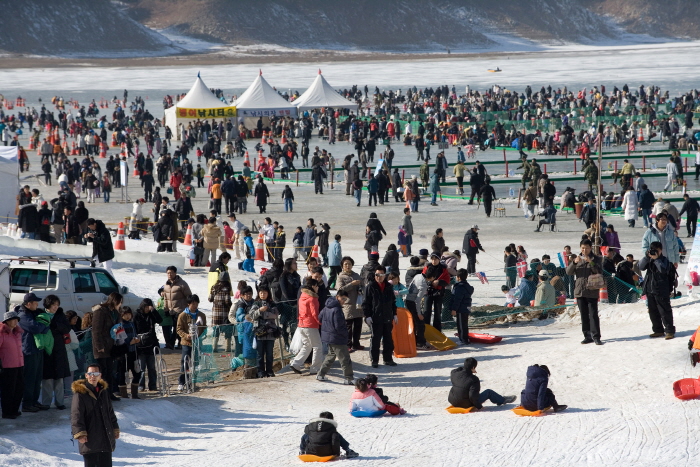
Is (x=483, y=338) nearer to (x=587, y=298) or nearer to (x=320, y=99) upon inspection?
(x=587, y=298)

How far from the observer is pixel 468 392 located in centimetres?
946

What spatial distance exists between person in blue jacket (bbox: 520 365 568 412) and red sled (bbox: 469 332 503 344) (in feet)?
9.85

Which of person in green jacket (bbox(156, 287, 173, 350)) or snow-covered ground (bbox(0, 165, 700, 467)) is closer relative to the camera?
snow-covered ground (bbox(0, 165, 700, 467))

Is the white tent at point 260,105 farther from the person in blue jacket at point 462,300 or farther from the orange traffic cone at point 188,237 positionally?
the person in blue jacket at point 462,300

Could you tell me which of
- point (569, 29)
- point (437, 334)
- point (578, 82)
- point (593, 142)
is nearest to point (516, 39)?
point (569, 29)

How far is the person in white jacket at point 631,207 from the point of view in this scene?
2202cm

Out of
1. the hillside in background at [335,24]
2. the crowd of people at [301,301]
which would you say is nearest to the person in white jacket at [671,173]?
the crowd of people at [301,301]

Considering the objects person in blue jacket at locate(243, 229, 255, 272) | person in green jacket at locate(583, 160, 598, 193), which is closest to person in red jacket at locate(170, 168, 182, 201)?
person in blue jacket at locate(243, 229, 255, 272)

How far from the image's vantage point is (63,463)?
314 inches

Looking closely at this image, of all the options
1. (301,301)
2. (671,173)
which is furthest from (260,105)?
(301,301)

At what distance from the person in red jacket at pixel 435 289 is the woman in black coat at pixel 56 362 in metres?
4.70

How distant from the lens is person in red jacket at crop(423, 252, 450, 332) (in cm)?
1252

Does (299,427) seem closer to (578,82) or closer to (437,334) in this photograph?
(437,334)

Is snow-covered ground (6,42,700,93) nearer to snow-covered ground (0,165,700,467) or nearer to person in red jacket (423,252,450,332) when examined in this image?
person in red jacket (423,252,450,332)
